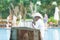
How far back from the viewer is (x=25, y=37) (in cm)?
123

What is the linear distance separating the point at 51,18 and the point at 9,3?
487mm

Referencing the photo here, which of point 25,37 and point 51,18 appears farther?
point 51,18

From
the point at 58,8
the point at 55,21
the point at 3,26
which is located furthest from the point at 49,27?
the point at 3,26

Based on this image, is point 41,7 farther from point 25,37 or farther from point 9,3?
point 25,37

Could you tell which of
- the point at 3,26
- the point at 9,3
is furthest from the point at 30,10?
the point at 3,26

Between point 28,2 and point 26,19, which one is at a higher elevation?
point 28,2

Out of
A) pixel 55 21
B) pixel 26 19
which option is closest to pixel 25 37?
pixel 26 19

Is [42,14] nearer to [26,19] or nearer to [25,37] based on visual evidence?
[26,19]

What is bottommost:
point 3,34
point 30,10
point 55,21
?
point 3,34

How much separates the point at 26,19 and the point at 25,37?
0.48m

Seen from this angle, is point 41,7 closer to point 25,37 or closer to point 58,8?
point 58,8

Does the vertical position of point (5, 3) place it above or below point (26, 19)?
above

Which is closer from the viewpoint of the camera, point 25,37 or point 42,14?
point 25,37

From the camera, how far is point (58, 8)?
5.56 feet
